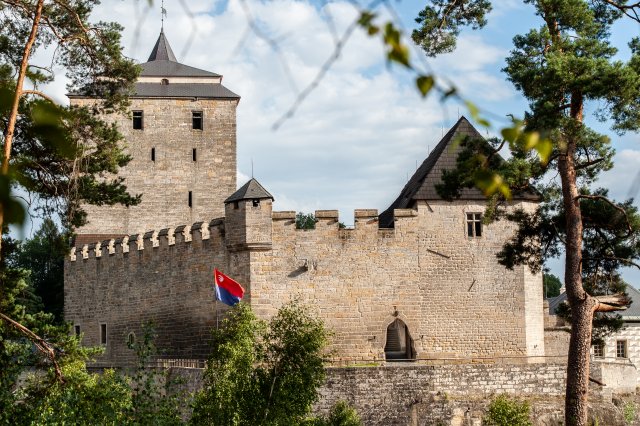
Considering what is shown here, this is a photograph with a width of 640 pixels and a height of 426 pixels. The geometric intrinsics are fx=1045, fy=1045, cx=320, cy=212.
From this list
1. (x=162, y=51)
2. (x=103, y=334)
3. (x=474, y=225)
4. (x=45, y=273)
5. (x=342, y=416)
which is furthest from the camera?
(x=45, y=273)

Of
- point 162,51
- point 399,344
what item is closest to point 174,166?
point 162,51

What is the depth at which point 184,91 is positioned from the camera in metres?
36.0

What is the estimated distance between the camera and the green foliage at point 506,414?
21453 mm

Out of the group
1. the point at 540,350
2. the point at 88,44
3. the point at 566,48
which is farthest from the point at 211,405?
the point at 540,350

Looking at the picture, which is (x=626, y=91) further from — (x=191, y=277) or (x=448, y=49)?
(x=191, y=277)

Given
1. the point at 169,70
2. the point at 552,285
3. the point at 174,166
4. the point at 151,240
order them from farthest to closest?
1. the point at 552,285
2. the point at 169,70
3. the point at 174,166
4. the point at 151,240

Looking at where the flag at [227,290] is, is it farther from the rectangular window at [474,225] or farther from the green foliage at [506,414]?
the green foliage at [506,414]

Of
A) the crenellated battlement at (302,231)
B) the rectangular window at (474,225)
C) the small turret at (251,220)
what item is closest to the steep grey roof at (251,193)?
the small turret at (251,220)

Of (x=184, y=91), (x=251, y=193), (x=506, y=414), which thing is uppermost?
(x=184, y=91)

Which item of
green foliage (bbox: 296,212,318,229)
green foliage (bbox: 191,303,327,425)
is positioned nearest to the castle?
green foliage (bbox: 191,303,327,425)

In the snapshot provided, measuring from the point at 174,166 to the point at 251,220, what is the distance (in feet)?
35.3

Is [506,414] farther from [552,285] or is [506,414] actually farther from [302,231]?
[552,285]

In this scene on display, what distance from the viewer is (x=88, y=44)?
14.1 metres

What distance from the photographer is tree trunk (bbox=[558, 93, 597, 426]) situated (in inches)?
637
